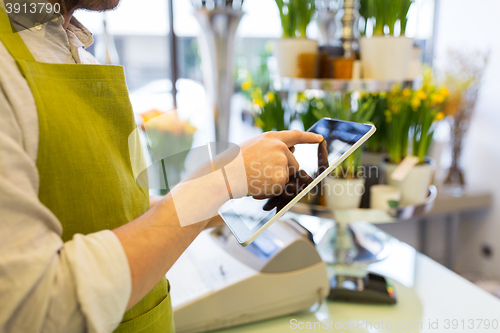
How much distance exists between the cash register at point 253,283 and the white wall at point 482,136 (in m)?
1.68

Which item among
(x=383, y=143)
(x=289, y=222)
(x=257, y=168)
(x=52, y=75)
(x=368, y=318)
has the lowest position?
(x=368, y=318)

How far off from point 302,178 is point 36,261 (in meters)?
0.32

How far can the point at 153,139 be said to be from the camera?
0.54 m

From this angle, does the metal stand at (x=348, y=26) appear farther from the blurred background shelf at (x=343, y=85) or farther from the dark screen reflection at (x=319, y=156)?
the dark screen reflection at (x=319, y=156)

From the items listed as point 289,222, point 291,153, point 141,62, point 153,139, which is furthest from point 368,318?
point 141,62

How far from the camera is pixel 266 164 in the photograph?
19.3 inches

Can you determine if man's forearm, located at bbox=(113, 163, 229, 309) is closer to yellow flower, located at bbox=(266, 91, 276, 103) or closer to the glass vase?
yellow flower, located at bbox=(266, 91, 276, 103)

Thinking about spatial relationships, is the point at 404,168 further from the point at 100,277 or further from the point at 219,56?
the point at 100,277

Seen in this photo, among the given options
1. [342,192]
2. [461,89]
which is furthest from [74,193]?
[461,89]

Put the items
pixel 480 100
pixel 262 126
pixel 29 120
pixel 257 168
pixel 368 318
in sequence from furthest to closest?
pixel 480 100 → pixel 262 126 → pixel 368 318 → pixel 257 168 → pixel 29 120

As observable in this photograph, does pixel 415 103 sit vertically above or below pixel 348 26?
below

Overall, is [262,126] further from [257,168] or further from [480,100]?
[480,100]

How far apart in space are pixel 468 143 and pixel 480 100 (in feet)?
0.86

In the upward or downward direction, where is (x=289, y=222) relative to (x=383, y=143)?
downward
